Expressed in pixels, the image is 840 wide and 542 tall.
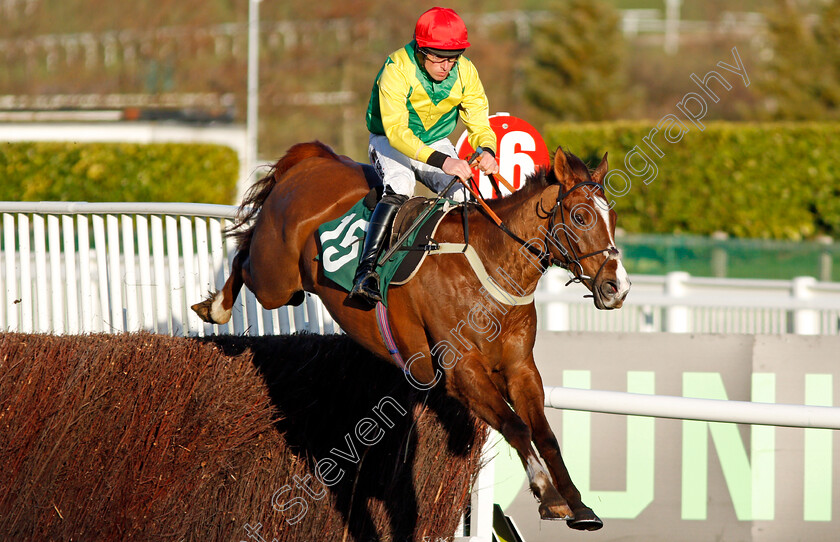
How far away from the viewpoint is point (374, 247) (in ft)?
13.6

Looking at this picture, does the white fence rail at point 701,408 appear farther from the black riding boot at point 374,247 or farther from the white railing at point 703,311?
the white railing at point 703,311

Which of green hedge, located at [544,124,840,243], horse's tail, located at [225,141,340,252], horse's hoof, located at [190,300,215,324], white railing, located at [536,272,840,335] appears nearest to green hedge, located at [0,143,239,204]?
green hedge, located at [544,124,840,243]

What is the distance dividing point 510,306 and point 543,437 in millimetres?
524

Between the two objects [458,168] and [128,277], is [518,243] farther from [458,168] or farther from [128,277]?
[128,277]

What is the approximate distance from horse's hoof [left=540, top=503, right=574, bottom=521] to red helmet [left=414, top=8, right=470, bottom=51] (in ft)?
6.01

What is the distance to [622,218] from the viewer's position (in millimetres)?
20250

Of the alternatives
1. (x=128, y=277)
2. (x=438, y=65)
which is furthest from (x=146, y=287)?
(x=438, y=65)

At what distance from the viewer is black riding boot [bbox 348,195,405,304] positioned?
4.09 metres

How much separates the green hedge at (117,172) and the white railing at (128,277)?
715 centimetres

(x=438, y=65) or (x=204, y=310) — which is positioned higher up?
(x=438, y=65)

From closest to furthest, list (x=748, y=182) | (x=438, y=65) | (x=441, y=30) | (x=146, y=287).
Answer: (x=441, y=30) < (x=438, y=65) < (x=146, y=287) < (x=748, y=182)

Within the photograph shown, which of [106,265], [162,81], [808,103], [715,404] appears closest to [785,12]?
[808,103]

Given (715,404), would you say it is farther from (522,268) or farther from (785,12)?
(785,12)

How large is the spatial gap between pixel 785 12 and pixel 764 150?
39.1 ft
